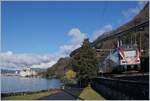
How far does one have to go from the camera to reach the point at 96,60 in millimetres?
93812

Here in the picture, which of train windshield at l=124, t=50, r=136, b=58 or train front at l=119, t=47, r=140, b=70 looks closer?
train front at l=119, t=47, r=140, b=70

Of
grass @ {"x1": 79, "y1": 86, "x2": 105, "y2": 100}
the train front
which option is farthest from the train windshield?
grass @ {"x1": 79, "y1": 86, "x2": 105, "y2": 100}

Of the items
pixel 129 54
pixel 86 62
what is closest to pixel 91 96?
pixel 129 54

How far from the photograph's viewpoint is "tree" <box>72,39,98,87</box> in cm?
9081

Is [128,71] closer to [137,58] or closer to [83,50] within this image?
[137,58]

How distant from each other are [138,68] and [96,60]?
58.1m

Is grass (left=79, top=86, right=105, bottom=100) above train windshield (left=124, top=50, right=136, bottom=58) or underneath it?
underneath

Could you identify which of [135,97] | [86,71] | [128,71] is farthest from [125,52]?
[86,71]

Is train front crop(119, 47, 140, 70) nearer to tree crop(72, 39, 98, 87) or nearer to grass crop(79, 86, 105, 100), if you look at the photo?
grass crop(79, 86, 105, 100)

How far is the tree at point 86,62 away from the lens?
90.8 metres

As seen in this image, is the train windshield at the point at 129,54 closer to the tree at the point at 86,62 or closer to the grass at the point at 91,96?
the grass at the point at 91,96

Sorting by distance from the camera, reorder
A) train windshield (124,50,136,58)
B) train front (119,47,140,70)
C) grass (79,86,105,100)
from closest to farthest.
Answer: train front (119,47,140,70) < train windshield (124,50,136,58) < grass (79,86,105,100)

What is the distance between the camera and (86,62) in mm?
93312

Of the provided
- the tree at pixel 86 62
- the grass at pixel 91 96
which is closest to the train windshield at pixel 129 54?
the grass at pixel 91 96
